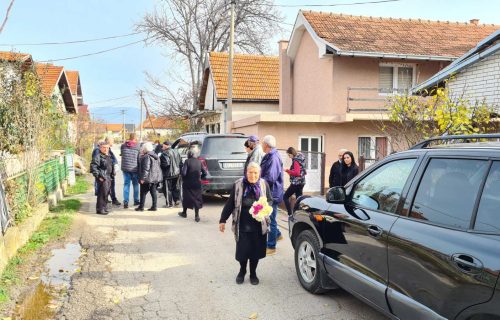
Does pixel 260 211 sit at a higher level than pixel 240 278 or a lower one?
higher

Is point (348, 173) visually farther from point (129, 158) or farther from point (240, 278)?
point (129, 158)

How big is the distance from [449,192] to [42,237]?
21.6 ft

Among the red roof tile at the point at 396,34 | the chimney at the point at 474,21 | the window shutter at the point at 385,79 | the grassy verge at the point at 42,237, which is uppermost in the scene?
the chimney at the point at 474,21

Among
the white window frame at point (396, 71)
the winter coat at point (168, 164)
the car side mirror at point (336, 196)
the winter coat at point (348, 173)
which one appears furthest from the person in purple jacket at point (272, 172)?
the white window frame at point (396, 71)

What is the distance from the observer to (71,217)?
29.9ft

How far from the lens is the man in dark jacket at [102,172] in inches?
375

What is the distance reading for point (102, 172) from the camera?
9.55 meters

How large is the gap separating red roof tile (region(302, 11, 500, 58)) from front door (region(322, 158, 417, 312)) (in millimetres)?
12647

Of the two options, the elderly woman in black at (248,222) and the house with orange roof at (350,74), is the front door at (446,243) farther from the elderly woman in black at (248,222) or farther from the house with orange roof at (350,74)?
the house with orange roof at (350,74)

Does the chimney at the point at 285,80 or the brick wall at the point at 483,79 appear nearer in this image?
the brick wall at the point at 483,79

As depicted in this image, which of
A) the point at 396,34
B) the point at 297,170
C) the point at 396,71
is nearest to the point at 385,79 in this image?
the point at 396,71

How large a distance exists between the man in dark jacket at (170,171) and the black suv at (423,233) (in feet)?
21.9

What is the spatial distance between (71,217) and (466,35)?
61.4 feet

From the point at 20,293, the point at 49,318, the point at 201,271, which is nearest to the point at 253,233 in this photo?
the point at 201,271
